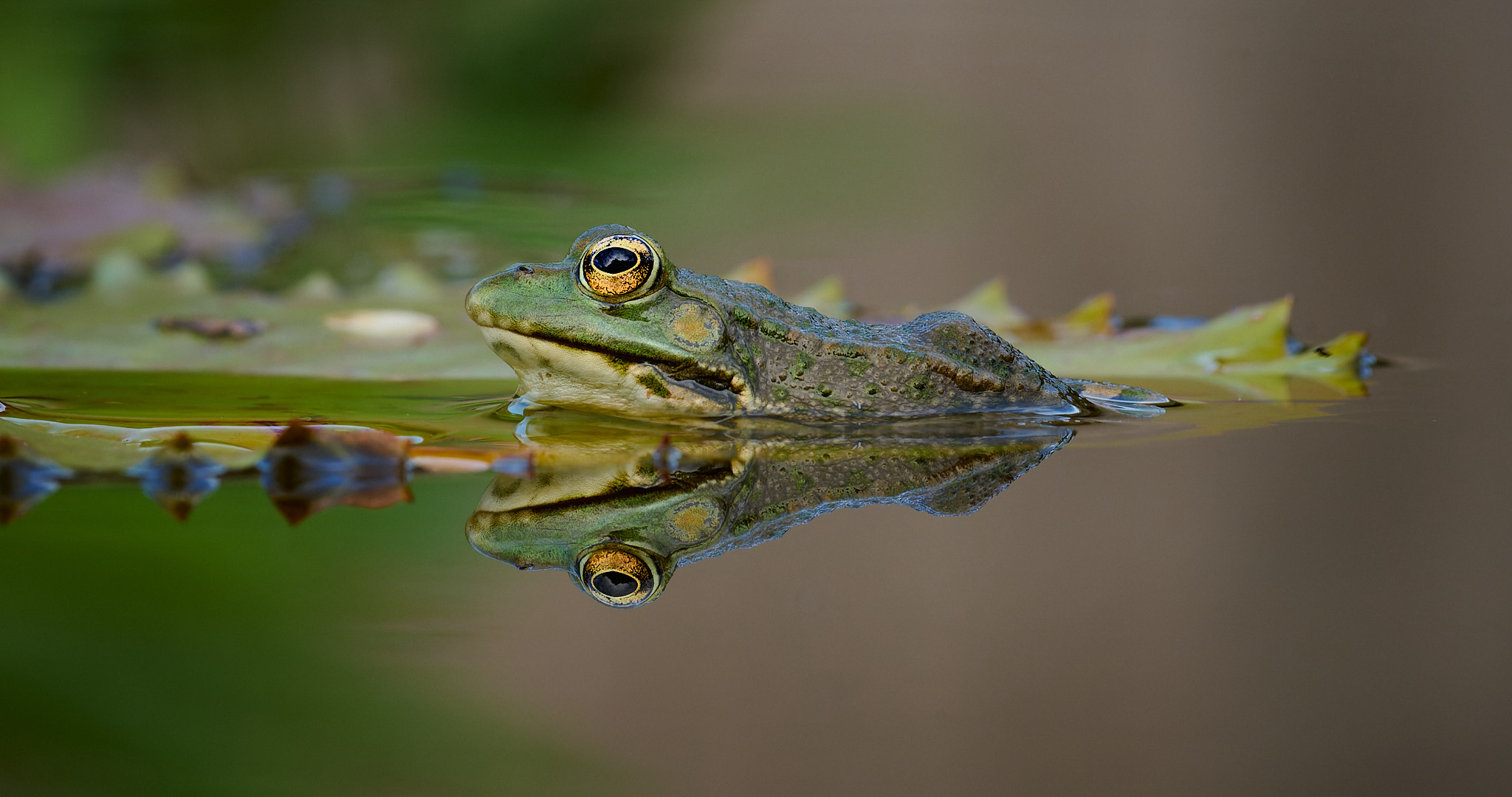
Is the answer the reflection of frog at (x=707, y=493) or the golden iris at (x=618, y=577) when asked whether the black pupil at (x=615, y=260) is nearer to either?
the reflection of frog at (x=707, y=493)

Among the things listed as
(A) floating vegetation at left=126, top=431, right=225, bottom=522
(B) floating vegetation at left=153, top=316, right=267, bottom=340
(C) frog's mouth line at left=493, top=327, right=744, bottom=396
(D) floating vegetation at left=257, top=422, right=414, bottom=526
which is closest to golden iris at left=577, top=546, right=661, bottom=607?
(D) floating vegetation at left=257, top=422, right=414, bottom=526

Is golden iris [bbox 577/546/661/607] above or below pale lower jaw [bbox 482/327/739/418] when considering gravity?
below

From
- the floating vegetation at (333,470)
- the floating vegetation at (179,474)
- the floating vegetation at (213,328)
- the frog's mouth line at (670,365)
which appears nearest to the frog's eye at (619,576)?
the floating vegetation at (333,470)

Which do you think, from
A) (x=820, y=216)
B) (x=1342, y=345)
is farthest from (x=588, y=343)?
A: (x=820, y=216)

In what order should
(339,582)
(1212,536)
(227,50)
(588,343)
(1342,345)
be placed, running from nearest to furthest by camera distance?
1. (339,582)
2. (1212,536)
3. (588,343)
4. (1342,345)
5. (227,50)

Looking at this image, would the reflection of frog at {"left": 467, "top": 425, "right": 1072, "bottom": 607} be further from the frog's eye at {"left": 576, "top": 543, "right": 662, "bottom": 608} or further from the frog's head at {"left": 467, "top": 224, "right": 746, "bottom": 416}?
the frog's head at {"left": 467, "top": 224, "right": 746, "bottom": 416}

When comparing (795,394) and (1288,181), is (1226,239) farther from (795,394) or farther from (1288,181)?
(795,394)
